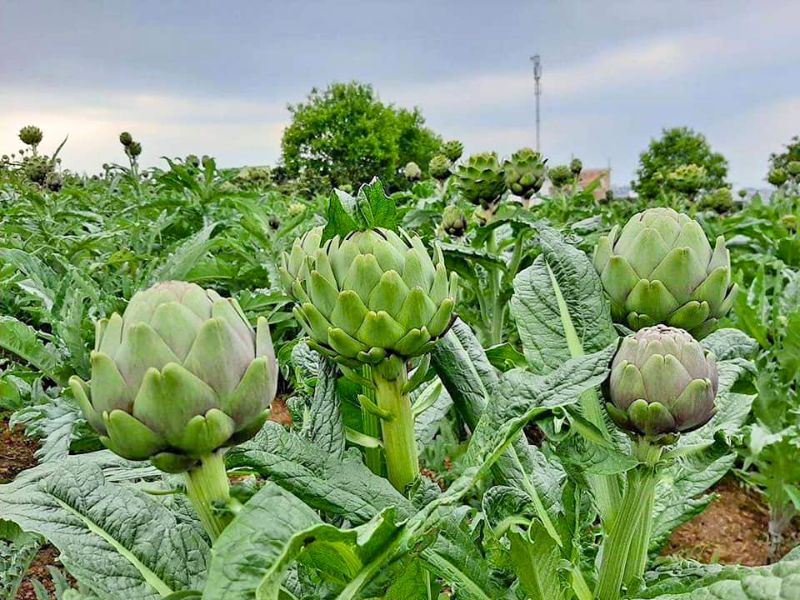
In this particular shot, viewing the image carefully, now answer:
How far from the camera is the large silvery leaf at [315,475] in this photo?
46 cm

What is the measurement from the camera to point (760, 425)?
180cm

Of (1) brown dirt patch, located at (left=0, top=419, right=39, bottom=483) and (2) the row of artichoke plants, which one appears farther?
(1) brown dirt patch, located at (left=0, top=419, right=39, bottom=483)

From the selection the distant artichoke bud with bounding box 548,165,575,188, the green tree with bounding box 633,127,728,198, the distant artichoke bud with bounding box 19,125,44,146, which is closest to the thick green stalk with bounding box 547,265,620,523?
the distant artichoke bud with bounding box 548,165,575,188

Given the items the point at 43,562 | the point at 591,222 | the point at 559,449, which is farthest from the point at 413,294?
the point at 591,222

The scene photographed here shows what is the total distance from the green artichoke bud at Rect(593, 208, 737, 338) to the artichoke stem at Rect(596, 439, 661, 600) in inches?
5.4

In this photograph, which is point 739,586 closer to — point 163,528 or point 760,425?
point 163,528

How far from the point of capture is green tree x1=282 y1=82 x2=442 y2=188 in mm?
21422

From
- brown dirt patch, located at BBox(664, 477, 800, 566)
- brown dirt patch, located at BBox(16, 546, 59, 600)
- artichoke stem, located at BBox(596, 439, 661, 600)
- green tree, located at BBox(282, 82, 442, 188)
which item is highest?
green tree, located at BBox(282, 82, 442, 188)

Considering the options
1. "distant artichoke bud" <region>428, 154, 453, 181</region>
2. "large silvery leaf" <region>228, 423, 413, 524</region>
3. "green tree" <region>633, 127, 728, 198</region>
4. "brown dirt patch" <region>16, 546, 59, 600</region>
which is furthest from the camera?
"green tree" <region>633, 127, 728, 198</region>

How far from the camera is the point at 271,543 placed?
1.15ft

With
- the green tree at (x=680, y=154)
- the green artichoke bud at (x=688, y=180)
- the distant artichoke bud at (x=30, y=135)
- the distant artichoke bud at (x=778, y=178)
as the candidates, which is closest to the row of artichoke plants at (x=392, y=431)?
the green artichoke bud at (x=688, y=180)

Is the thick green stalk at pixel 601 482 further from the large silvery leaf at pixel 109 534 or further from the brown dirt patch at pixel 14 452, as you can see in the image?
the brown dirt patch at pixel 14 452

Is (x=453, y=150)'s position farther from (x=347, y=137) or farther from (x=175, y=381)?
(x=347, y=137)

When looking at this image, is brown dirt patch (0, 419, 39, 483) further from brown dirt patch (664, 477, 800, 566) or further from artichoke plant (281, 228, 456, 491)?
brown dirt patch (664, 477, 800, 566)
